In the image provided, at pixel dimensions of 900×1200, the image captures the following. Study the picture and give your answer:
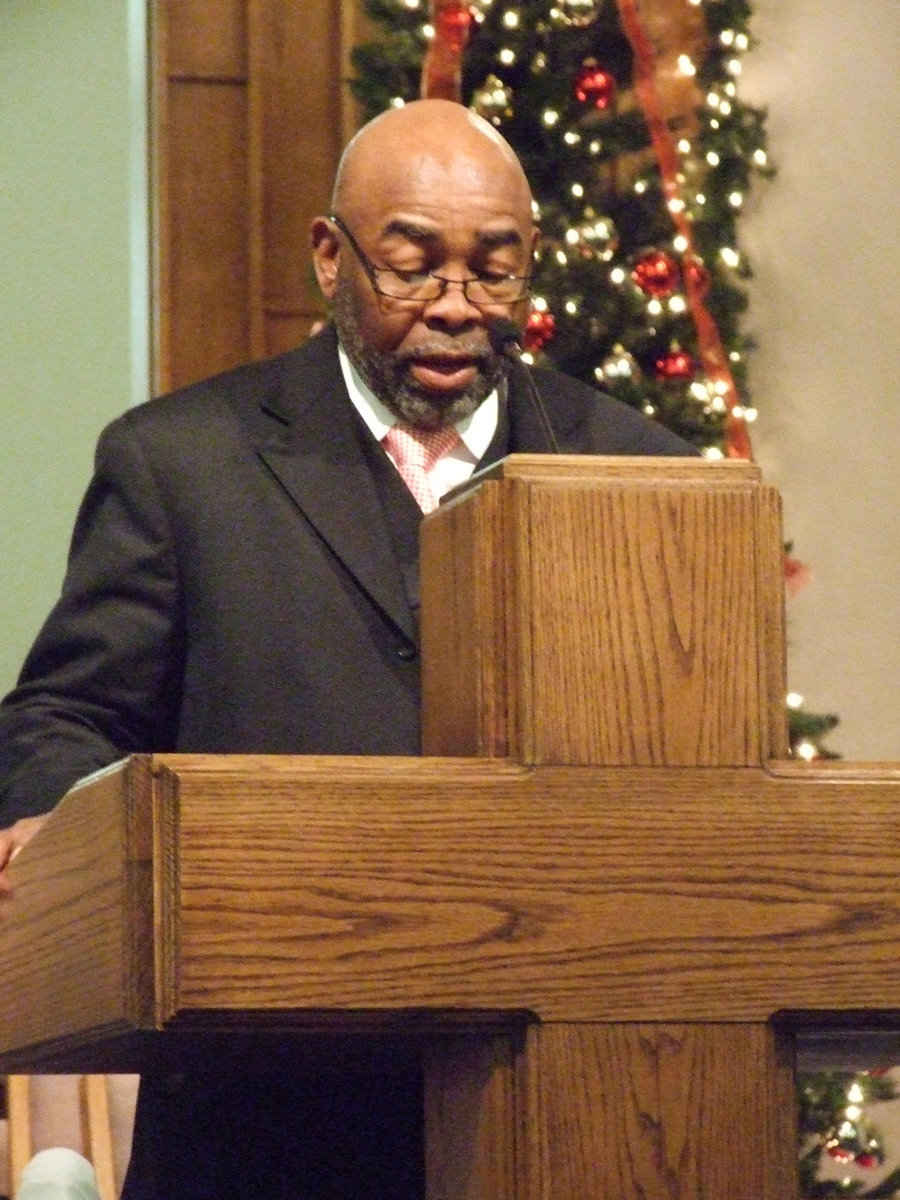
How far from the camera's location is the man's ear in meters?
2.07

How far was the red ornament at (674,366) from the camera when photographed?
15.6 feet

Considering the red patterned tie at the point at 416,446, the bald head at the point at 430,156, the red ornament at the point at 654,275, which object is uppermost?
the red ornament at the point at 654,275

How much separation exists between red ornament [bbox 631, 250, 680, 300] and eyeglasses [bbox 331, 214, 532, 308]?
115 inches

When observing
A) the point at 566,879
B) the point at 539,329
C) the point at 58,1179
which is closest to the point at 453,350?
the point at 58,1179

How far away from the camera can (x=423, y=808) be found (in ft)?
3.14

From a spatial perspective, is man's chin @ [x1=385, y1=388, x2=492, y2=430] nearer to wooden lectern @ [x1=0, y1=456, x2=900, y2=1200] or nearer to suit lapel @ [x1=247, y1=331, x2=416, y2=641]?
suit lapel @ [x1=247, y1=331, x2=416, y2=641]

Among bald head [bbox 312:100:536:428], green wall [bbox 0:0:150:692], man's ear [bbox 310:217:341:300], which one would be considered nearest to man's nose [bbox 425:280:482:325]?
bald head [bbox 312:100:536:428]

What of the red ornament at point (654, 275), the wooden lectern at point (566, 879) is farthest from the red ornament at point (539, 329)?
the wooden lectern at point (566, 879)

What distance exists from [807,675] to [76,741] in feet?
12.6

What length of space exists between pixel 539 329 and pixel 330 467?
2986 mm

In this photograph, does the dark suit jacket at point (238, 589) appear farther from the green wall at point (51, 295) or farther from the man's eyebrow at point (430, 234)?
the green wall at point (51, 295)

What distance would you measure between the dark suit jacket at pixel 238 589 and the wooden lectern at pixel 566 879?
1.87 feet

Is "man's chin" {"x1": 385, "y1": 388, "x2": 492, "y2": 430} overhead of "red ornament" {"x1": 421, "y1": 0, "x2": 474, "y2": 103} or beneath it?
beneath

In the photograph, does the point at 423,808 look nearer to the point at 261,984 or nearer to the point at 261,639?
the point at 261,984
